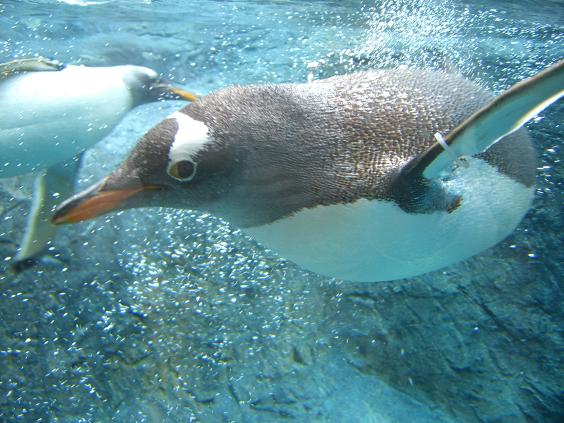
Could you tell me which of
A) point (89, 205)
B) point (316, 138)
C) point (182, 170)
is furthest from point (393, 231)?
point (89, 205)

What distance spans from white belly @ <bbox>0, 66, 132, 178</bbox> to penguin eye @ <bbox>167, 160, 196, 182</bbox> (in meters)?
2.30

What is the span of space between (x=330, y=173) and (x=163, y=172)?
512mm

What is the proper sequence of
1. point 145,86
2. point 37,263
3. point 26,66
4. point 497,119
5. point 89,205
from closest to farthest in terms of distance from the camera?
point 497,119, point 89,205, point 26,66, point 37,263, point 145,86

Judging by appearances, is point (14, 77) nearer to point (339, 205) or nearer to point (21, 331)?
point (21, 331)

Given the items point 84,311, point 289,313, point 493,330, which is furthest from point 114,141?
point 493,330

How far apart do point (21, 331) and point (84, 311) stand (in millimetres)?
492

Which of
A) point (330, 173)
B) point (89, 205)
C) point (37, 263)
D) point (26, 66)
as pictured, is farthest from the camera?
point (37, 263)

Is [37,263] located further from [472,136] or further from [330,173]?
[472,136]

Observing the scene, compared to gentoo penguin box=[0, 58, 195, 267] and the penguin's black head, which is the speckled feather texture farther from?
gentoo penguin box=[0, 58, 195, 267]

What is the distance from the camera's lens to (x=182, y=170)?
1417 millimetres

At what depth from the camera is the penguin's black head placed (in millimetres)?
1394

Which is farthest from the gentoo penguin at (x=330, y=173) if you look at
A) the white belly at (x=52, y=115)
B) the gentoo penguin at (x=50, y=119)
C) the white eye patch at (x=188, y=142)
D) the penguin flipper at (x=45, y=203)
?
the penguin flipper at (x=45, y=203)

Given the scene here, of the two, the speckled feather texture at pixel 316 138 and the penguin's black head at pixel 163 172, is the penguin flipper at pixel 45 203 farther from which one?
the speckled feather texture at pixel 316 138

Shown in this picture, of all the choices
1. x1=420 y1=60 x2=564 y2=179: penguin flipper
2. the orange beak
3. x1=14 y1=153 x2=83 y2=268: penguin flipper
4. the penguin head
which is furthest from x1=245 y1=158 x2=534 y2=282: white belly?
the penguin head
